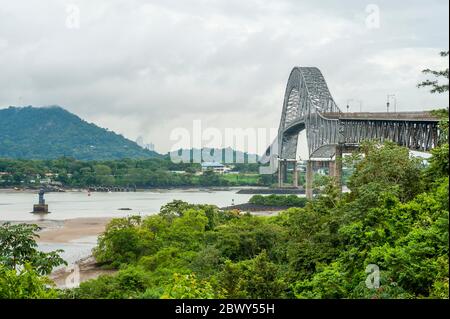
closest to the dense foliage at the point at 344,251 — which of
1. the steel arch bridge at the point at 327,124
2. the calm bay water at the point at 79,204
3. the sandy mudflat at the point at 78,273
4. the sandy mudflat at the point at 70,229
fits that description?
the sandy mudflat at the point at 78,273

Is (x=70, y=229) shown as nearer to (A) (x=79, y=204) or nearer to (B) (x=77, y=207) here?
(B) (x=77, y=207)

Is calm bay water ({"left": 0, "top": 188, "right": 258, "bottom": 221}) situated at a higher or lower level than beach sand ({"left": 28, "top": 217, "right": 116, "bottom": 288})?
higher

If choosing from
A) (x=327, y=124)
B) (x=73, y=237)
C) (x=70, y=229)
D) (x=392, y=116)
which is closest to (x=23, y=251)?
(x=392, y=116)

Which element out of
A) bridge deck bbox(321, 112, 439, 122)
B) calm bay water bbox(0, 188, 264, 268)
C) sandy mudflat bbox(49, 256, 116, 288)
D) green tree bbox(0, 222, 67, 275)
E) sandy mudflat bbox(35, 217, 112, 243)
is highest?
bridge deck bbox(321, 112, 439, 122)

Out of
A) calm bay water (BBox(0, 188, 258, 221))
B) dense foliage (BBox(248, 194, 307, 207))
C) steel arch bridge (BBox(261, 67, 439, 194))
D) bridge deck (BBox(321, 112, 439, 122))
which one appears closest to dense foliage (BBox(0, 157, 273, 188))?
calm bay water (BBox(0, 188, 258, 221))

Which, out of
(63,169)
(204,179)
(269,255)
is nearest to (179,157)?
(204,179)

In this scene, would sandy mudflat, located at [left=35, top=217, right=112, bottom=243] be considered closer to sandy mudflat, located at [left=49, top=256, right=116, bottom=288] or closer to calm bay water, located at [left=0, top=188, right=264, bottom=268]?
calm bay water, located at [left=0, top=188, right=264, bottom=268]
